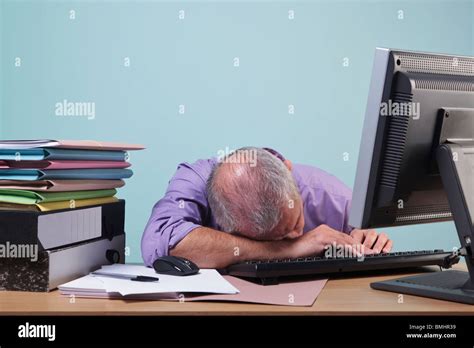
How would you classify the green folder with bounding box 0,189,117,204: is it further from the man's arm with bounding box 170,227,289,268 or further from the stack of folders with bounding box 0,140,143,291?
the man's arm with bounding box 170,227,289,268

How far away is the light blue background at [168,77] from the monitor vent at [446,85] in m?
1.90

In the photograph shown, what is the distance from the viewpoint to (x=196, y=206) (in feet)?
5.63

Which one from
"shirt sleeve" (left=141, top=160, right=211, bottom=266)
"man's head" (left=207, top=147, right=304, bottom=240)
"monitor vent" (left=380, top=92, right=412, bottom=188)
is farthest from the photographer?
"shirt sleeve" (left=141, top=160, right=211, bottom=266)

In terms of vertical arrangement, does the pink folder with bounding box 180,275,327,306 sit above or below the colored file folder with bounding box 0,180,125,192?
below

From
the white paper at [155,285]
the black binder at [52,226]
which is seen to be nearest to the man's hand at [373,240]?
the white paper at [155,285]

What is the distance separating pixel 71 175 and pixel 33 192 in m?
0.12

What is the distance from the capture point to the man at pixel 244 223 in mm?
1458

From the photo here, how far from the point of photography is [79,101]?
3.19 metres

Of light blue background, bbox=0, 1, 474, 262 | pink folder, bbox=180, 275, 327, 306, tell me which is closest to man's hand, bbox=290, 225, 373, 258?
pink folder, bbox=180, 275, 327, 306

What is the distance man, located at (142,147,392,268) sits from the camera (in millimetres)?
1458

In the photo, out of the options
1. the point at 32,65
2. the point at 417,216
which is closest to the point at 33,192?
the point at 417,216

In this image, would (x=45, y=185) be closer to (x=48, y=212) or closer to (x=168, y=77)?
(x=48, y=212)

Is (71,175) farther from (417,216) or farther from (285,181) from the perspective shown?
(417,216)

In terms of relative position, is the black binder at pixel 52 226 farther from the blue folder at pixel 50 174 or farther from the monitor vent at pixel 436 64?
the monitor vent at pixel 436 64
